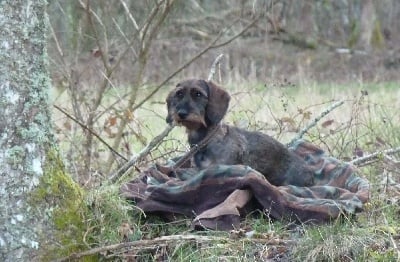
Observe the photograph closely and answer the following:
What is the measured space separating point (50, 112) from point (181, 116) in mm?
1205

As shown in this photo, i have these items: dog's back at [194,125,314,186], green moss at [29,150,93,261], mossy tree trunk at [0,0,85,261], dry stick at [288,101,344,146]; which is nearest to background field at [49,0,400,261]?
green moss at [29,150,93,261]

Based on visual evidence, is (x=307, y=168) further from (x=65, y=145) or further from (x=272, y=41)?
(x=272, y=41)

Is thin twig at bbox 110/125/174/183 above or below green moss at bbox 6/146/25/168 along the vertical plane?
below

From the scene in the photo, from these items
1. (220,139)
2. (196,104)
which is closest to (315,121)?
(220,139)

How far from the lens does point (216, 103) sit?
6.21 m

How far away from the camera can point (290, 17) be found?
28.0 meters

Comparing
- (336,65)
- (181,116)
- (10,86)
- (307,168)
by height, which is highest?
(10,86)

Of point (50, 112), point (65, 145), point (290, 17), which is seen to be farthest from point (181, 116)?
point (290, 17)

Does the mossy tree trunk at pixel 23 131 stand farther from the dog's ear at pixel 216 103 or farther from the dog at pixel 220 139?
the dog's ear at pixel 216 103

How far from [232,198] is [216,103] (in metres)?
0.97

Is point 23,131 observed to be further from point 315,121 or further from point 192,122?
point 315,121

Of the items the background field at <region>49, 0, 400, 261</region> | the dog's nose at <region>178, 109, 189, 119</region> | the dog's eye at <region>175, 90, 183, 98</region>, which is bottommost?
the background field at <region>49, 0, 400, 261</region>

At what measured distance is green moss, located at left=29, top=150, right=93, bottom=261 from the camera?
4.96 meters

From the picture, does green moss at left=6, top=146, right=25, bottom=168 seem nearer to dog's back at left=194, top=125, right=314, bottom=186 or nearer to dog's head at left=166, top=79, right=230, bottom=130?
dog's head at left=166, top=79, right=230, bottom=130
